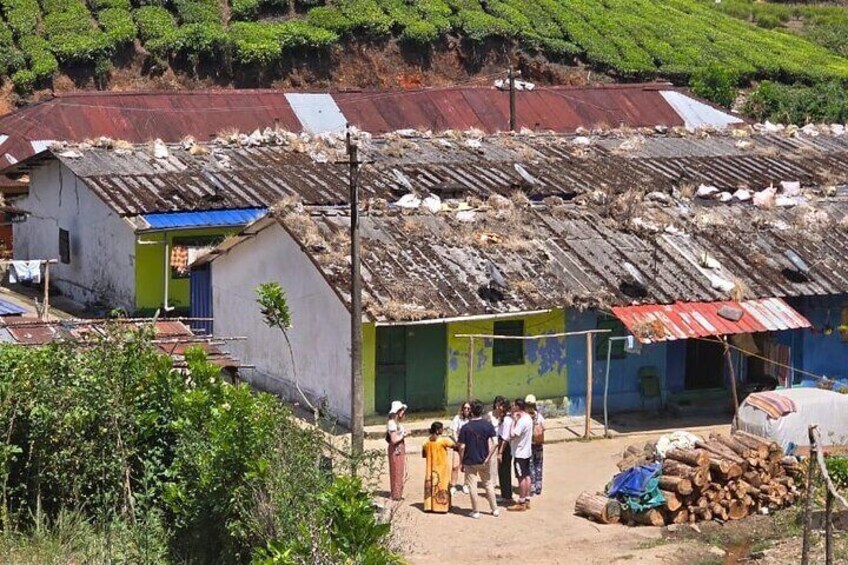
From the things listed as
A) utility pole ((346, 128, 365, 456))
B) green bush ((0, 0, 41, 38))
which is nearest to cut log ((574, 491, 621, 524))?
utility pole ((346, 128, 365, 456))

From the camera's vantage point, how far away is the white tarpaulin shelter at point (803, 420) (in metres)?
20.6

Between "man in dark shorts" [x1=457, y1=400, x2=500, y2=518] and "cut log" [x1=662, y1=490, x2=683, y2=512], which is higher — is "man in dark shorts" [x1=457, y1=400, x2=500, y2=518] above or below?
above

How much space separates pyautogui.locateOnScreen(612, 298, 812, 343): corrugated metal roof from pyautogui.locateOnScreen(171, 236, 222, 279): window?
353 inches

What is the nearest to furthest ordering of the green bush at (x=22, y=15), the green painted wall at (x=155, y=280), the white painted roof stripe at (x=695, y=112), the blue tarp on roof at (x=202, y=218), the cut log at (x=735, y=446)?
the cut log at (x=735, y=446) → the blue tarp on roof at (x=202, y=218) → the green painted wall at (x=155, y=280) → the white painted roof stripe at (x=695, y=112) → the green bush at (x=22, y=15)

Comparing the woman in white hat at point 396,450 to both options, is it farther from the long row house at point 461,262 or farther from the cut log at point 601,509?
the long row house at point 461,262

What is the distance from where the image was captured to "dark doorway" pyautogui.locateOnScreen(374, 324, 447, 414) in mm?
23734

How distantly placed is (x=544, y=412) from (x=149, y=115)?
1789cm

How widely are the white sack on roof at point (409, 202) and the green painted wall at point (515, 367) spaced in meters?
3.31

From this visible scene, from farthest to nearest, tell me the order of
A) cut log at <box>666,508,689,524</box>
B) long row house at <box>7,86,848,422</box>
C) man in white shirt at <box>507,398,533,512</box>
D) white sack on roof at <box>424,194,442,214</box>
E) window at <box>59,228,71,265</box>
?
1. window at <box>59,228,71,265</box>
2. white sack on roof at <box>424,194,442,214</box>
3. long row house at <box>7,86,848,422</box>
4. man in white shirt at <box>507,398,533,512</box>
5. cut log at <box>666,508,689,524</box>

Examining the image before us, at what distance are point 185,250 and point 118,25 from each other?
22902 mm

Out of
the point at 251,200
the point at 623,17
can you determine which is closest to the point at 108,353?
the point at 251,200

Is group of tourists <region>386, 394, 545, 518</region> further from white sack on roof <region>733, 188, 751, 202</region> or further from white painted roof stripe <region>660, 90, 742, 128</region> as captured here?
white painted roof stripe <region>660, 90, 742, 128</region>

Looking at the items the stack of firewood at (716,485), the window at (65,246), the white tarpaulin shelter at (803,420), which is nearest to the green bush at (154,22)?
the window at (65,246)

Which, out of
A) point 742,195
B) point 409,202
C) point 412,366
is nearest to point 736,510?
point 412,366
